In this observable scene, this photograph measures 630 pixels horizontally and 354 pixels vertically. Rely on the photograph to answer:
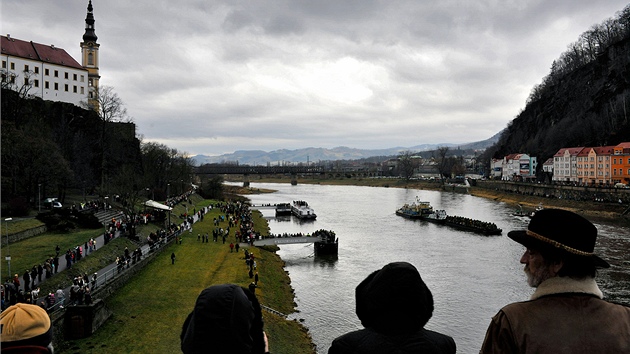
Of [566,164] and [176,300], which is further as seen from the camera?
[566,164]

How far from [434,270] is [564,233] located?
3570cm

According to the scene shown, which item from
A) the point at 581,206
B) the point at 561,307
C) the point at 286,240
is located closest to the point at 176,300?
the point at 286,240

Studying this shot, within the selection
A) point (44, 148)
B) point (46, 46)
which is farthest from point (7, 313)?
point (46, 46)

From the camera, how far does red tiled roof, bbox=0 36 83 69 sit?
2680 inches

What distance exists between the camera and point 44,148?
42719 millimetres

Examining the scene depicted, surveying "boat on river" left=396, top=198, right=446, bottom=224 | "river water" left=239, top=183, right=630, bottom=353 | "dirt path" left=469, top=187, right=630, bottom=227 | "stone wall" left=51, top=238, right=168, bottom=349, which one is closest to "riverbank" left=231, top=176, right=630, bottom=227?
"dirt path" left=469, top=187, right=630, bottom=227

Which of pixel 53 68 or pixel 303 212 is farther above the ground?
pixel 53 68

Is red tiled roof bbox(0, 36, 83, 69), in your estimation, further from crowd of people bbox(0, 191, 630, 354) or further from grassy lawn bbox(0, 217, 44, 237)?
crowd of people bbox(0, 191, 630, 354)

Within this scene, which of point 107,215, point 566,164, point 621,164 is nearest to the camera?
point 107,215

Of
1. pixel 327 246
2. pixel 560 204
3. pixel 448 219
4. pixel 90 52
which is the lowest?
pixel 327 246

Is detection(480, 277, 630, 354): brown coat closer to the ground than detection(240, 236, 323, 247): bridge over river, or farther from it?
farther from it

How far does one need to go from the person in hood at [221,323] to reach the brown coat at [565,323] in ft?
5.83

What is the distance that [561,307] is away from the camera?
10.1ft

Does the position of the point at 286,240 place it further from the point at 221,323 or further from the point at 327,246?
the point at 221,323
